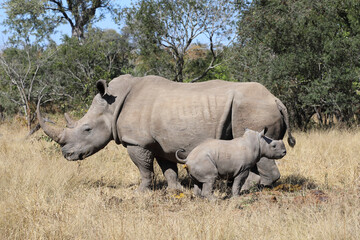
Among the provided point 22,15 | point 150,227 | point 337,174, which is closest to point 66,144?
point 150,227

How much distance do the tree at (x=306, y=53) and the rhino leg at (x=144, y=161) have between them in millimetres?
7399

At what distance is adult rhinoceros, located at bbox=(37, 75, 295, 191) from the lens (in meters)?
6.08

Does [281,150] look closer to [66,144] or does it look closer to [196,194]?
[196,194]

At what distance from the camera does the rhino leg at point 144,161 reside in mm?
6414

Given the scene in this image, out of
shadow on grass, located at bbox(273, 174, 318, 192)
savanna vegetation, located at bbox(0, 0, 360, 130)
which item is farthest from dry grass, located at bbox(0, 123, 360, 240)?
savanna vegetation, located at bbox(0, 0, 360, 130)

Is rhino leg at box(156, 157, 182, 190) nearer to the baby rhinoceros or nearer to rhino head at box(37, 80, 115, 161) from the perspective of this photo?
rhino head at box(37, 80, 115, 161)

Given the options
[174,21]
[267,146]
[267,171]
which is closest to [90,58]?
[174,21]

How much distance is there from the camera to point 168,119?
621 cm

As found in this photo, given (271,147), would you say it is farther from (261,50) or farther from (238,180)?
(261,50)

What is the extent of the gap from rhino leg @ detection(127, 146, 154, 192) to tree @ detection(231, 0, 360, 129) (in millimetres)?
7399

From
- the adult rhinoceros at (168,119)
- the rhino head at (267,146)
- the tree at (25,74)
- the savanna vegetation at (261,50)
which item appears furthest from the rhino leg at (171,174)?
the tree at (25,74)

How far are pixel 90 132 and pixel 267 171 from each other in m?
2.61

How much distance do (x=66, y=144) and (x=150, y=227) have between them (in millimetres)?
2921

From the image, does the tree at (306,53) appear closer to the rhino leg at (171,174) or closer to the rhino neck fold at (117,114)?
the rhino leg at (171,174)
